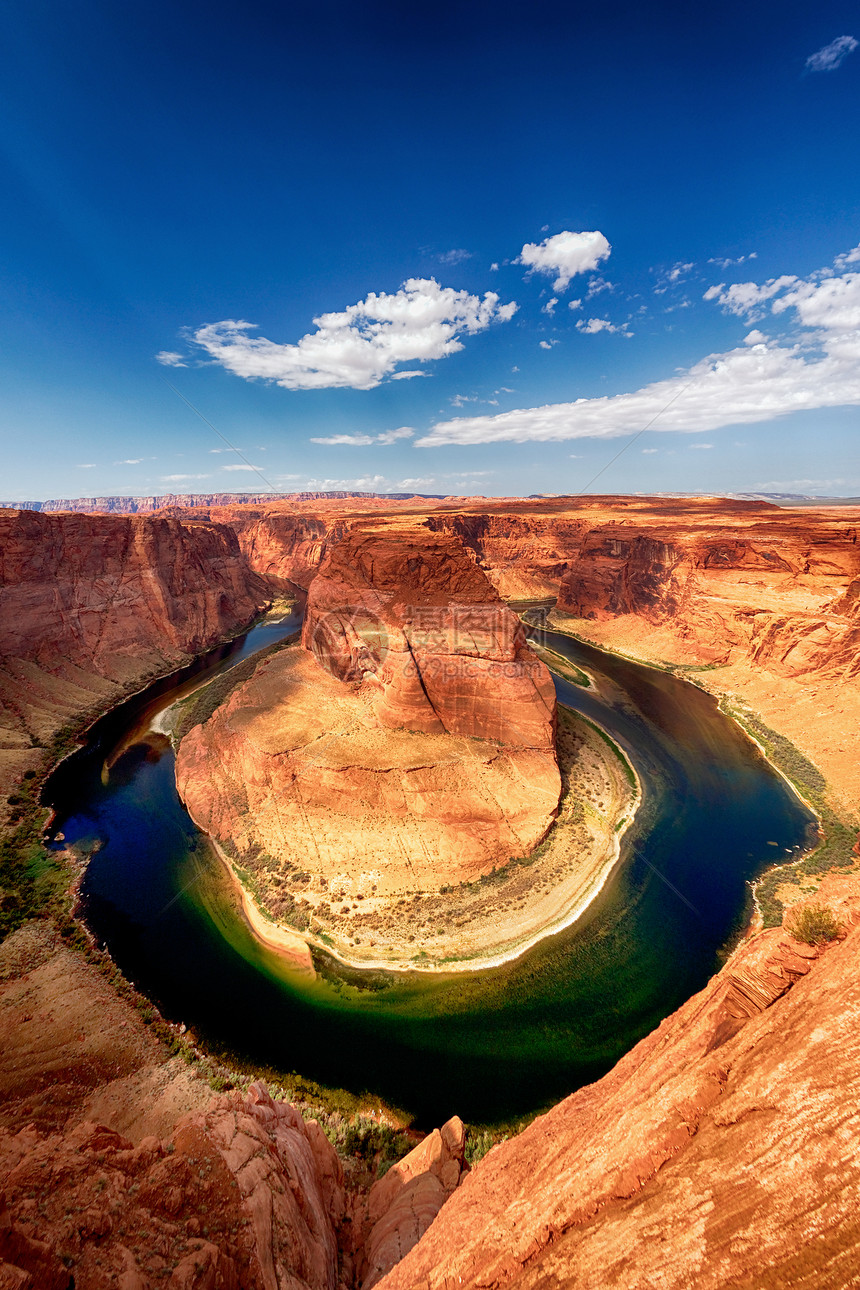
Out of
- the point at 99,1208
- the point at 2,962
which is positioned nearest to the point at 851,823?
the point at 99,1208

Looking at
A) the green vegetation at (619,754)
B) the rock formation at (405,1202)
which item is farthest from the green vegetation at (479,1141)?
the green vegetation at (619,754)

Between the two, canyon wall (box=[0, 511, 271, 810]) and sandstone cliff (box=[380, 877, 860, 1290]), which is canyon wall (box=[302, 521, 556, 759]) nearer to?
sandstone cliff (box=[380, 877, 860, 1290])

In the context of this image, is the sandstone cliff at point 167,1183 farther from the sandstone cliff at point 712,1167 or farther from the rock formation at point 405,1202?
the sandstone cliff at point 712,1167

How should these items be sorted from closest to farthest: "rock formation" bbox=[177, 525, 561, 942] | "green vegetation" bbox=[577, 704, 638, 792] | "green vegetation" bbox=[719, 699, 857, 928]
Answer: "green vegetation" bbox=[719, 699, 857, 928], "rock formation" bbox=[177, 525, 561, 942], "green vegetation" bbox=[577, 704, 638, 792]

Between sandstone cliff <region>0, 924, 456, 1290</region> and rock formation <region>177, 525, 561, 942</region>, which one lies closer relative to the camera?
sandstone cliff <region>0, 924, 456, 1290</region>

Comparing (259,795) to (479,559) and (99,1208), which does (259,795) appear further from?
(479,559)

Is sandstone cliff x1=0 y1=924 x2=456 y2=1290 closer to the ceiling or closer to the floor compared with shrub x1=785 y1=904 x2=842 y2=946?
closer to the floor

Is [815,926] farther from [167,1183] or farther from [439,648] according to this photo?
[439,648]

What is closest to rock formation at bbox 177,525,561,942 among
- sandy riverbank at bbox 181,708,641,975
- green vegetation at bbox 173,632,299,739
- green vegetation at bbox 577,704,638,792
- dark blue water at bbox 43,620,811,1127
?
sandy riverbank at bbox 181,708,641,975
